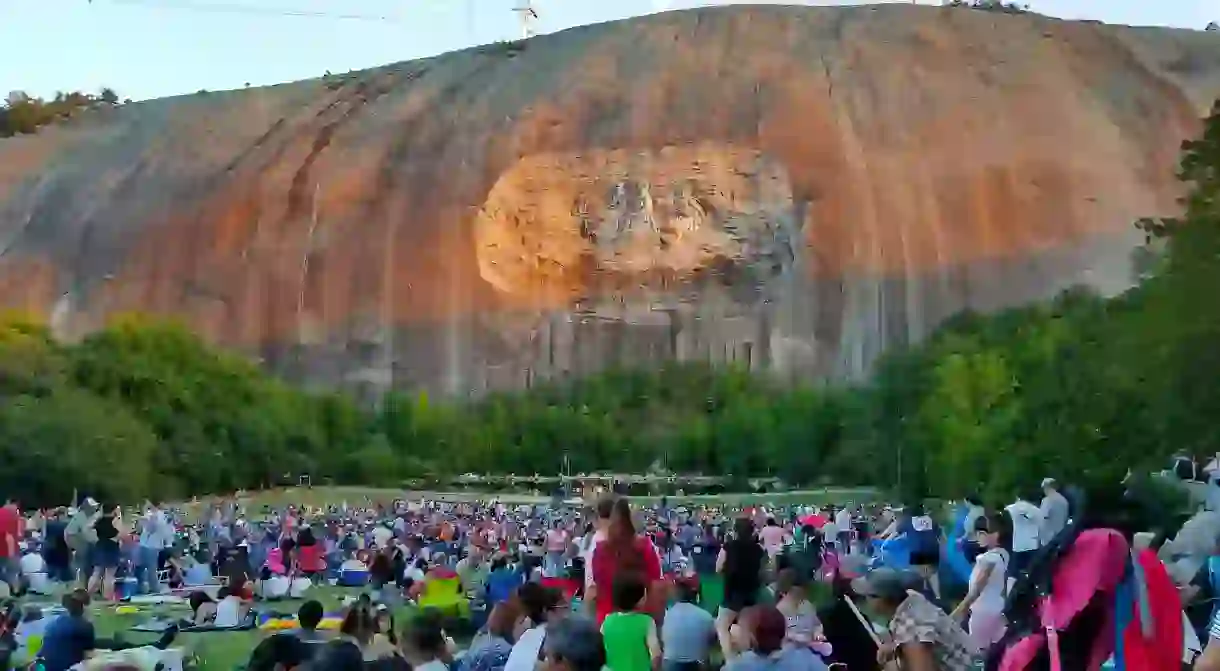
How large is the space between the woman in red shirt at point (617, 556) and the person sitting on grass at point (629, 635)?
997mm

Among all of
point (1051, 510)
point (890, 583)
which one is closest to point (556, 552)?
point (1051, 510)

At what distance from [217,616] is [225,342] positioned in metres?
49.0

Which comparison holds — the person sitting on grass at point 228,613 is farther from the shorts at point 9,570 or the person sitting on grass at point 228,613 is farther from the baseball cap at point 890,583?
the baseball cap at point 890,583

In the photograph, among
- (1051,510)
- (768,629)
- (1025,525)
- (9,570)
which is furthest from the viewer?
(9,570)

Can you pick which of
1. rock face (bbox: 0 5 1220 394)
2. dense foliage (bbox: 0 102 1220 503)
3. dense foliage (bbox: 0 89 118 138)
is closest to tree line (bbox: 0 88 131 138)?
dense foliage (bbox: 0 89 118 138)

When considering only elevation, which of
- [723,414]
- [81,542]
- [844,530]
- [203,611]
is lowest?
[844,530]

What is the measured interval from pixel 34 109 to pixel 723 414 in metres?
54.7

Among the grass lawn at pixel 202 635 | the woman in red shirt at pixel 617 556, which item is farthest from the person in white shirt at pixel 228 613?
the woman in red shirt at pixel 617 556

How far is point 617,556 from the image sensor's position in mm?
6418

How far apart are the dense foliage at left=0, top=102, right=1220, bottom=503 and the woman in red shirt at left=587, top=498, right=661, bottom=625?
10.8 meters

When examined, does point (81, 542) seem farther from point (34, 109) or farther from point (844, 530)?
point (34, 109)

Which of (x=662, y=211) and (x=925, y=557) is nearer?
(x=925, y=557)

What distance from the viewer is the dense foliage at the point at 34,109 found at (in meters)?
85.9

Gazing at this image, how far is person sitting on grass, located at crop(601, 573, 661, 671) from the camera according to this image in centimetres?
523
